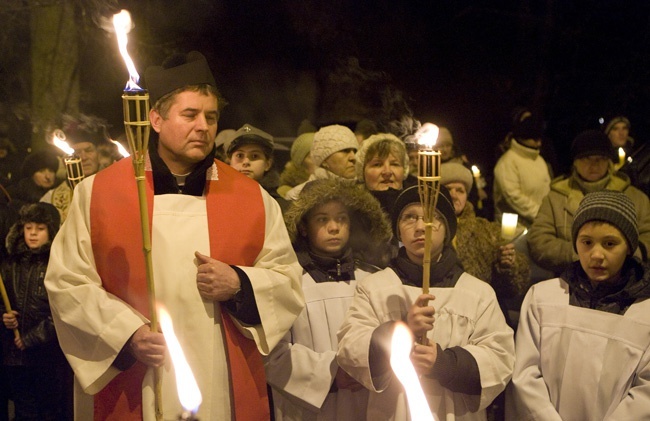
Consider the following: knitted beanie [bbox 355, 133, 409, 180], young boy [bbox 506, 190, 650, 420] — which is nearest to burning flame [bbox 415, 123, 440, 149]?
young boy [bbox 506, 190, 650, 420]

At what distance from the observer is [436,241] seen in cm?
471

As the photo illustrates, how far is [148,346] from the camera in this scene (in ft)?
12.4

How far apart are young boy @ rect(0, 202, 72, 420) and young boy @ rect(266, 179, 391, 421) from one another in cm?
199

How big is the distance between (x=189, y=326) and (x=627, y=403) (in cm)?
210

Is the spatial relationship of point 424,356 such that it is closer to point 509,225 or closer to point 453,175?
point 509,225

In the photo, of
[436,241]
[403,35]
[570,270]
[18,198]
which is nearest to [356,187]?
[436,241]

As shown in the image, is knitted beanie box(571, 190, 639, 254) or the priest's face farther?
knitted beanie box(571, 190, 639, 254)

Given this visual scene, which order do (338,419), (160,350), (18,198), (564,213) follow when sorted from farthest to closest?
(18,198)
(564,213)
(338,419)
(160,350)

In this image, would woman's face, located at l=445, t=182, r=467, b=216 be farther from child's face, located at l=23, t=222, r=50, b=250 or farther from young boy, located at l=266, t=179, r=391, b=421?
child's face, located at l=23, t=222, r=50, b=250

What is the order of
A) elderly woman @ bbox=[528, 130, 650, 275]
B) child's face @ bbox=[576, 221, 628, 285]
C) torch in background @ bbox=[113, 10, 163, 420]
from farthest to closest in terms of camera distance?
elderly woman @ bbox=[528, 130, 650, 275], child's face @ bbox=[576, 221, 628, 285], torch in background @ bbox=[113, 10, 163, 420]

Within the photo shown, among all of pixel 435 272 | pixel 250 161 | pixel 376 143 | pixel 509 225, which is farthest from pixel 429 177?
pixel 250 161

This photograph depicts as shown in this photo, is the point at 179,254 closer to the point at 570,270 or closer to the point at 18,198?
the point at 570,270

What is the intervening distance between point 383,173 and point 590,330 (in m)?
1.89

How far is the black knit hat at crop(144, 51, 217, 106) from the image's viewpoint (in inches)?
164
